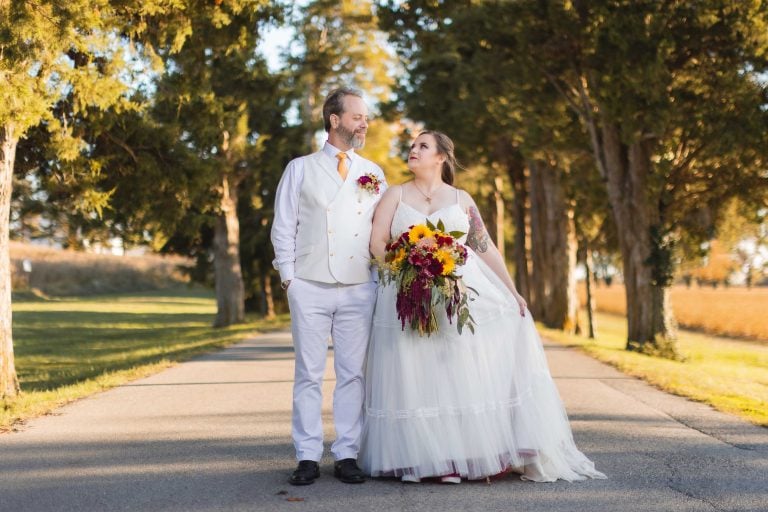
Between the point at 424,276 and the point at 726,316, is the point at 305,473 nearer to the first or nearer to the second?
the point at 424,276

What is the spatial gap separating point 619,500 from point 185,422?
15.3 feet

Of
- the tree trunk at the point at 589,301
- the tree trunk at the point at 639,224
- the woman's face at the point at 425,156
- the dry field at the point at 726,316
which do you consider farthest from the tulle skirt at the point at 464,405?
the dry field at the point at 726,316

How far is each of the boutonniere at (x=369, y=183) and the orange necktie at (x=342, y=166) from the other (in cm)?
10

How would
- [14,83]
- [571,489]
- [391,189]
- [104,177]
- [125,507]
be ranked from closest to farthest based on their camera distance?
[125,507] < [571,489] < [391,189] < [14,83] < [104,177]

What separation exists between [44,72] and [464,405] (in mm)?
7767

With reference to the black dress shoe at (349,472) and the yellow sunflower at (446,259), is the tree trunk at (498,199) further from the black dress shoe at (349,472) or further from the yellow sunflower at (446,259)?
the black dress shoe at (349,472)

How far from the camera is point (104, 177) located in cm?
1444

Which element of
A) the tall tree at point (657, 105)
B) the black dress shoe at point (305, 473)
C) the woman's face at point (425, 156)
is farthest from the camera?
the tall tree at point (657, 105)

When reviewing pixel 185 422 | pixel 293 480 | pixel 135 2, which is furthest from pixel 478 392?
pixel 135 2

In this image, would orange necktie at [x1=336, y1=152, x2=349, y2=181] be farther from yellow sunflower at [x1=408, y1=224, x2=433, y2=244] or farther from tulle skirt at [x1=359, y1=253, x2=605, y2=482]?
tulle skirt at [x1=359, y1=253, x2=605, y2=482]

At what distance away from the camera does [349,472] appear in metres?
6.22

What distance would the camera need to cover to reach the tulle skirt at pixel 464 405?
6262mm

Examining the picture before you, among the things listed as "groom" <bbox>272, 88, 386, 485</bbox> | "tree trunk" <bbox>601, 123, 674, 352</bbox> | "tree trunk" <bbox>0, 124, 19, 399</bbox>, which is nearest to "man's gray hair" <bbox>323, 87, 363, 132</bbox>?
"groom" <bbox>272, 88, 386, 485</bbox>

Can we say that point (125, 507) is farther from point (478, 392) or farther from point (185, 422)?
point (185, 422)
